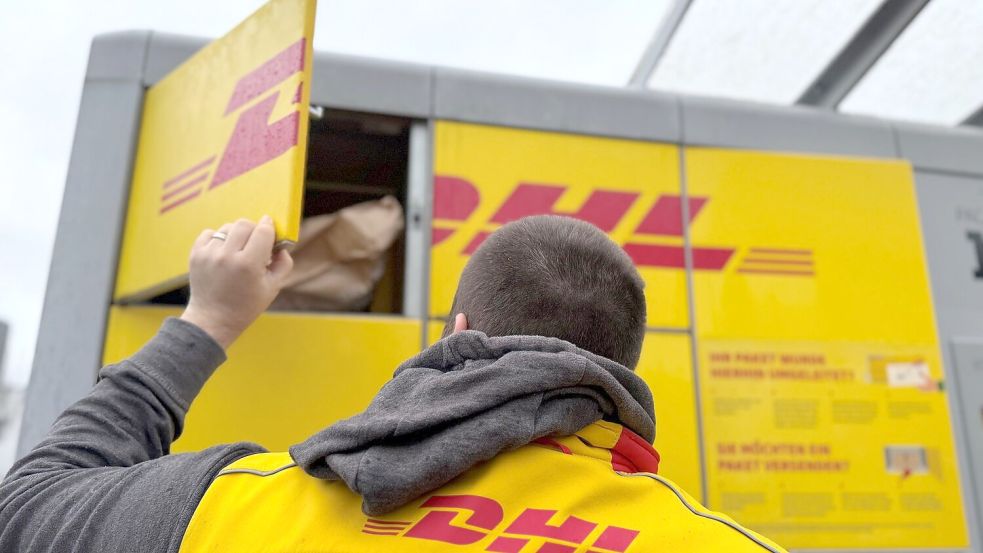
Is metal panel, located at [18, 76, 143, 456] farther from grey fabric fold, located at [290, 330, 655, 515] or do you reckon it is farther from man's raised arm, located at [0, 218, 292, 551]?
grey fabric fold, located at [290, 330, 655, 515]

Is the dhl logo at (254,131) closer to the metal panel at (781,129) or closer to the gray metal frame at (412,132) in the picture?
the gray metal frame at (412,132)

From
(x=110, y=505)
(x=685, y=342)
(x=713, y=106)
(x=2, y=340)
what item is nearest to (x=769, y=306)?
(x=685, y=342)

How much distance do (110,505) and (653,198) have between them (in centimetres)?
155

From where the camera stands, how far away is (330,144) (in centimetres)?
217

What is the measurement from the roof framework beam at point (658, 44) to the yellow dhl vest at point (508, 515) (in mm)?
2154

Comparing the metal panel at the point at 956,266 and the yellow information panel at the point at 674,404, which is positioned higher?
the metal panel at the point at 956,266

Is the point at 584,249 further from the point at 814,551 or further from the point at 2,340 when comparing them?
the point at 2,340

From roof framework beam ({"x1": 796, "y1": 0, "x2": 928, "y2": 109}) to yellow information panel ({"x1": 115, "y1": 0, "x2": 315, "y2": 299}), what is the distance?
2030 mm

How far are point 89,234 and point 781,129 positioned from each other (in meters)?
1.91

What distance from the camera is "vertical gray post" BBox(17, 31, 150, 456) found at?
162 cm

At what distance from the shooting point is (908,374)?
2.04 metres

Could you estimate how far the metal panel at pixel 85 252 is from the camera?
162 cm

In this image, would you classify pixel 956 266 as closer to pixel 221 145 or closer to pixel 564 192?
→ pixel 564 192

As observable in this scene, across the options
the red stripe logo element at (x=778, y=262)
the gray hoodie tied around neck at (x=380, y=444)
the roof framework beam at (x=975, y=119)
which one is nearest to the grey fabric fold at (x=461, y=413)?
the gray hoodie tied around neck at (x=380, y=444)
